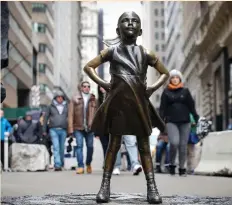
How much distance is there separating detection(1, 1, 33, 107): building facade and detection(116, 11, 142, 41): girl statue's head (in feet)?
125

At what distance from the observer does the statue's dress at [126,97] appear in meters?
5.28

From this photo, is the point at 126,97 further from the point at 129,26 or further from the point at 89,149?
the point at 89,149

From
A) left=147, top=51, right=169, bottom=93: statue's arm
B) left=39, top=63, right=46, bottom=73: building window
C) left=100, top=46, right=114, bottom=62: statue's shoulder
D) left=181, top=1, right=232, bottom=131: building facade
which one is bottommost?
left=147, top=51, right=169, bottom=93: statue's arm

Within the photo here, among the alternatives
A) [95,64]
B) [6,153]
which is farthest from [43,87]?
[95,64]

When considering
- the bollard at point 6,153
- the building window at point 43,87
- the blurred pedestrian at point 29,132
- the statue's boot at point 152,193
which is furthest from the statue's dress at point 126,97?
the building window at point 43,87

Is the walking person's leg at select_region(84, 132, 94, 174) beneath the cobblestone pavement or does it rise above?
above

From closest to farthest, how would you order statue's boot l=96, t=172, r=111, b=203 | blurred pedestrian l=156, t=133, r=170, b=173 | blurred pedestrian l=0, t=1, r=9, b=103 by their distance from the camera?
statue's boot l=96, t=172, r=111, b=203 < blurred pedestrian l=0, t=1, r=9, b=103 < blurred pedestrian l=156, t=133, r=170, b=173

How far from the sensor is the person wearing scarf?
445 inches

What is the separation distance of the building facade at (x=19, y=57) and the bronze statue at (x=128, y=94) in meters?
38.1

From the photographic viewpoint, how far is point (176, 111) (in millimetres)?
11281

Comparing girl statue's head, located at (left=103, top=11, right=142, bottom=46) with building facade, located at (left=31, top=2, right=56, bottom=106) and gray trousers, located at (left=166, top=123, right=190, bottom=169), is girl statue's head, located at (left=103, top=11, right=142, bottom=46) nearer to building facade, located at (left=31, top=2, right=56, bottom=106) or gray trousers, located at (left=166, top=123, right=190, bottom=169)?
gray trousers, located at (left=166, top=123, right=190, bottom=169)

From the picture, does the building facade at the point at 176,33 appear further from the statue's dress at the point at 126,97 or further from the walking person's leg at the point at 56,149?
the statue's dress at the point at 126,97

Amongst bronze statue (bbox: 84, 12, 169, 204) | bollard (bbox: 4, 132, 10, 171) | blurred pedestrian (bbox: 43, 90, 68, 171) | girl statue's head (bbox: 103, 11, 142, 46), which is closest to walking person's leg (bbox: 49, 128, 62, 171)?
blurred pedestrian (bbox: 43, 90, 68, 171)

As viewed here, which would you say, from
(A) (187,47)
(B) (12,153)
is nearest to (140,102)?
(B) (12,153)
